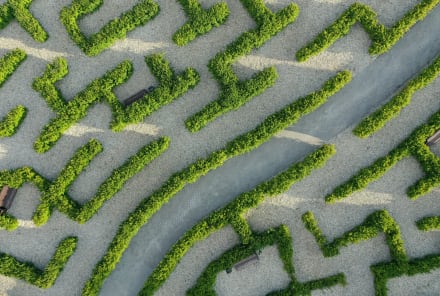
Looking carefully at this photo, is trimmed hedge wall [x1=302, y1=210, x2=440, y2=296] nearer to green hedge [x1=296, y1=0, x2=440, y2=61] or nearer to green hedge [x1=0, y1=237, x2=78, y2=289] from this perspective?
green hedge [x1=296, y1=0, x2=440, y2=61]

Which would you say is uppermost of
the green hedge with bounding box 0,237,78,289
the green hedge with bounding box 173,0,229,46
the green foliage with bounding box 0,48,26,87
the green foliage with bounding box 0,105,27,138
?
the green hedge with bounding box 173,0,229,46

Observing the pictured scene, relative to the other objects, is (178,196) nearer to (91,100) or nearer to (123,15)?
(91,100)

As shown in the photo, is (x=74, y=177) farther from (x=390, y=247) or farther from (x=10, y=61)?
(x=390, y=247)

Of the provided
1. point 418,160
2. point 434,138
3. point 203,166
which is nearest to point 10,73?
point 203,166

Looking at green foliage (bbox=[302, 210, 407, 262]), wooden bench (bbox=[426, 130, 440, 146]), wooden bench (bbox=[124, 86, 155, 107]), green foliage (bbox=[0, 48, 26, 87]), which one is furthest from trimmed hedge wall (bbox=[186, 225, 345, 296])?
green foliage (bbox=[0, 48, 26, 87])

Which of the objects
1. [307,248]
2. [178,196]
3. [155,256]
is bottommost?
[155,256]

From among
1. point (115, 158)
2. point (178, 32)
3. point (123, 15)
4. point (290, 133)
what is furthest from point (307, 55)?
point (115, 158)

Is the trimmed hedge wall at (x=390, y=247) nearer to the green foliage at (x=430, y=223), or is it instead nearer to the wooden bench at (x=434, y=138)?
the green foliage at (x=430, y=223)
